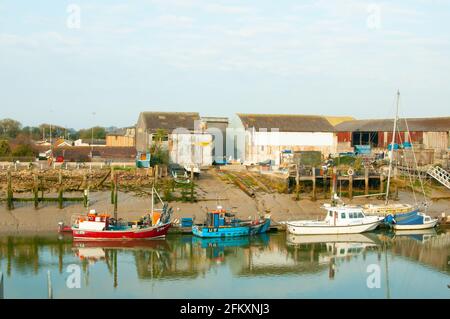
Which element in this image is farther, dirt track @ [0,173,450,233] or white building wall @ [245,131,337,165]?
white building wall @ [245,131,337,165]

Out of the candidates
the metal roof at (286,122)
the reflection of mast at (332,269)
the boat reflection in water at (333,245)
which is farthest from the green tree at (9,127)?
the reflection of mast at (332,269)

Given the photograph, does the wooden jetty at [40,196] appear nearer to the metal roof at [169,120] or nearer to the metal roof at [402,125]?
the metal roof at [169,120]

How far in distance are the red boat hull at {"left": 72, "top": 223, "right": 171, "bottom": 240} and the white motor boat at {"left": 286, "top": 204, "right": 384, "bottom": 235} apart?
23.0ft

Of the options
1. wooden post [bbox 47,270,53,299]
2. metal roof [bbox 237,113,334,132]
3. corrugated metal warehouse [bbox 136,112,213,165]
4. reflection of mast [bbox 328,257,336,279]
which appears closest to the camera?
wooden post [bbox 47,270,53,299]

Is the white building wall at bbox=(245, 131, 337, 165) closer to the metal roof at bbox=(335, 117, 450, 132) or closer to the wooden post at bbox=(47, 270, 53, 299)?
the metal roof at bbox=(335, 117, 450, 132)

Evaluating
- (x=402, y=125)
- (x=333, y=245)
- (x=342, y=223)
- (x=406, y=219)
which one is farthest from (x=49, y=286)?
(x=402, y=125)

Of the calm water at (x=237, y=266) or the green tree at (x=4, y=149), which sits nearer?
the calm water at (x=237, y=266)

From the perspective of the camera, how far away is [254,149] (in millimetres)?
52000

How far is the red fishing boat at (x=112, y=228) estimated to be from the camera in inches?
1194

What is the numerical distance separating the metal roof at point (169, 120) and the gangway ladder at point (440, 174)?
19299 millimetres

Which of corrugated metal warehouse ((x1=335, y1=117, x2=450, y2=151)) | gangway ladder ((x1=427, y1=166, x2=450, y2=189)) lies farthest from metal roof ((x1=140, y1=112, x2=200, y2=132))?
gangway ladder ((x1=427, y1=166, x2=450, y2=189))

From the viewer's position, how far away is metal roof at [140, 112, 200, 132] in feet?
167

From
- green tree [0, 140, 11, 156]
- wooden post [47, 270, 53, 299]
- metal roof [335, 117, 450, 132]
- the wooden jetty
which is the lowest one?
wooden post [47, 270, 53, 299]

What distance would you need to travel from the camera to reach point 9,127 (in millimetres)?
94562
